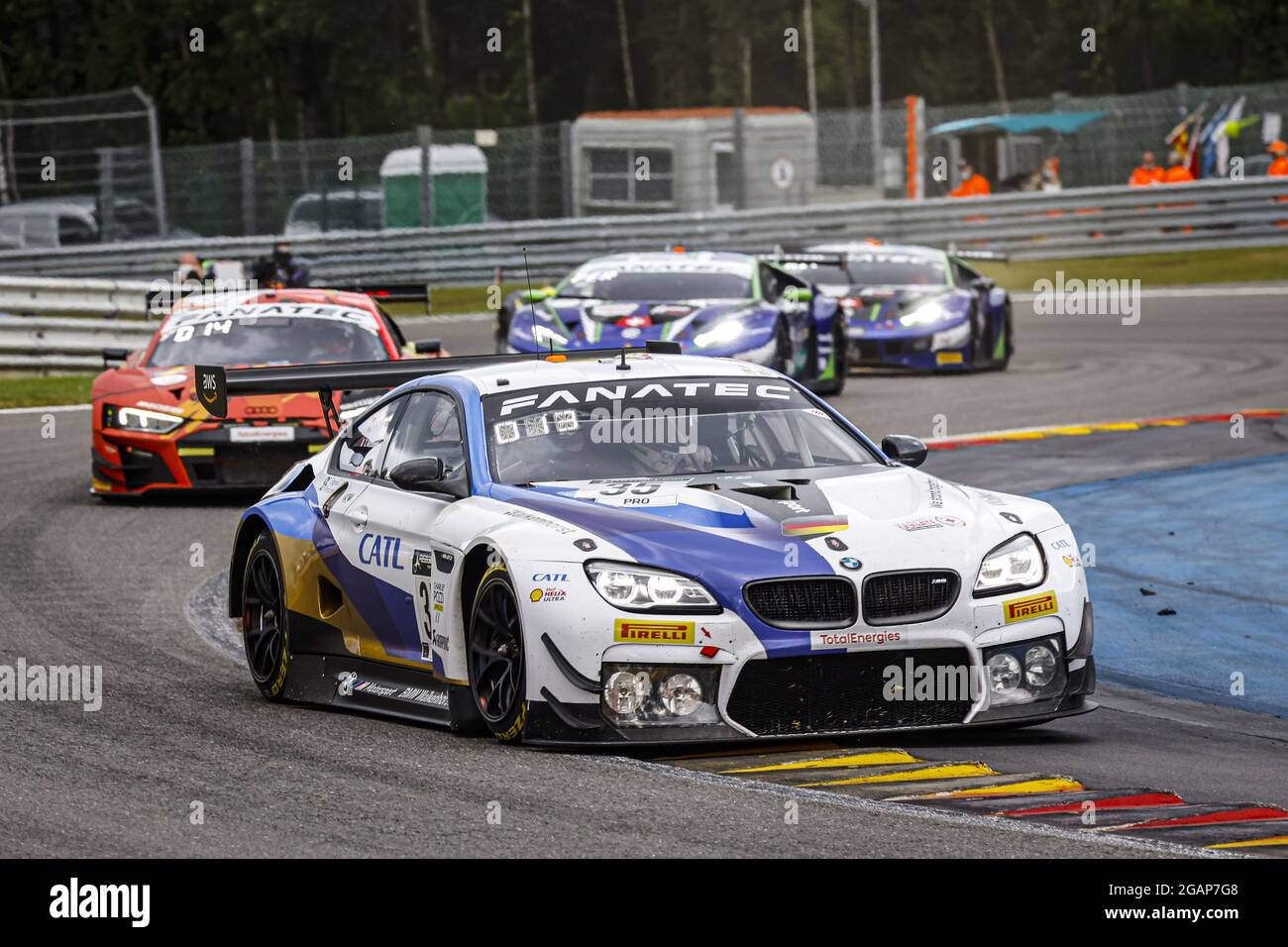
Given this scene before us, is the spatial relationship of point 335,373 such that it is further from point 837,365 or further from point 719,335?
point 837,365

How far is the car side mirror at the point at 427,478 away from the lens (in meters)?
8.00

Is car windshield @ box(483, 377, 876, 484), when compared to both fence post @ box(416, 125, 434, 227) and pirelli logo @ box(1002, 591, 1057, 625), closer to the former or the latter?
pirelli logo @ box(1002, 591, 1057, 625)

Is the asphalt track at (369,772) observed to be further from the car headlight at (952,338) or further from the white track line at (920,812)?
the car headlight at (952,338)

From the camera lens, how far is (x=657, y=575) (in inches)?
282

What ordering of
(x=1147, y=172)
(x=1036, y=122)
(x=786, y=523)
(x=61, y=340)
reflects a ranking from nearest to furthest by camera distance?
(x=786, y=523), (x=61, y=340), (x=1147, y=172), (x=1036, y=122)

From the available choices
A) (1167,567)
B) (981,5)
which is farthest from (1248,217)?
(981,5)

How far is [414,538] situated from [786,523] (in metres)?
1.40

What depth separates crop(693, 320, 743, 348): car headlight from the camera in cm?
1833

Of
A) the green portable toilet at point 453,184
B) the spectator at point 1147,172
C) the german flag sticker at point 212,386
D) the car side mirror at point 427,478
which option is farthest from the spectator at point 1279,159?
the car side mirror at point 427,478

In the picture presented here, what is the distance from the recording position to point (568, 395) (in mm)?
8414

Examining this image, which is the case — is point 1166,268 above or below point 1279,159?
below

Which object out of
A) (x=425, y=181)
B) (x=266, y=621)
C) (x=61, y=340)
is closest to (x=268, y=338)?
(x=266, y=621)

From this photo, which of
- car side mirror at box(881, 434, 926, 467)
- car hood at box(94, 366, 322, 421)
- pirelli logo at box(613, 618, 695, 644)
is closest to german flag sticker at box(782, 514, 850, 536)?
pirelli logo at box(613, 618, 695, 644)
